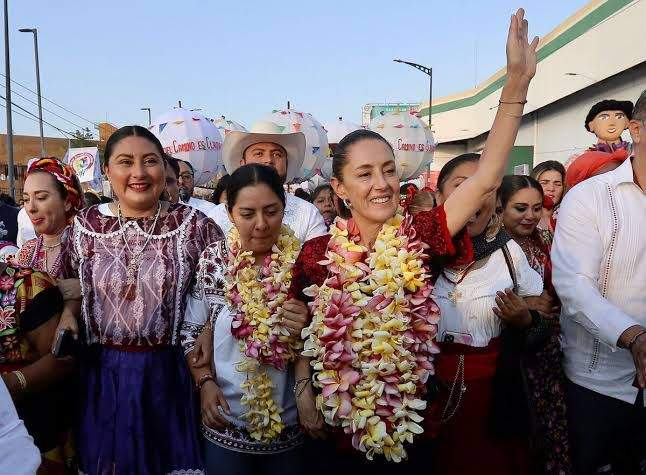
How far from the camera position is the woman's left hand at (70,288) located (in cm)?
262

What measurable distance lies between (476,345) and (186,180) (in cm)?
496

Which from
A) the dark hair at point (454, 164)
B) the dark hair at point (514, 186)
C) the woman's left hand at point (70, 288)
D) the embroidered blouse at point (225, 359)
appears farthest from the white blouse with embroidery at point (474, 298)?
the woman's left hand at point (70, 288)

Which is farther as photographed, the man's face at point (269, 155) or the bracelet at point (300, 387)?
the man's face at point (269, 155)

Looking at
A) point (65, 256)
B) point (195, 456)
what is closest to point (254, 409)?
point (195, 456)

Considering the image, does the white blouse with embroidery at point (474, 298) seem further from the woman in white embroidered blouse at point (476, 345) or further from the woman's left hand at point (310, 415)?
the woman's left hand at point (310, 415)

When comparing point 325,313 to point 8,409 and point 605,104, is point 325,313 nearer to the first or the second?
point 8,409

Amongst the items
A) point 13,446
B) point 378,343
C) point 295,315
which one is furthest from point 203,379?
point 13,446

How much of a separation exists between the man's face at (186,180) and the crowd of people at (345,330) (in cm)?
371

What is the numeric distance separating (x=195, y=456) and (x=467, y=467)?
1230mm

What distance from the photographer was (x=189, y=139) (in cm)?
780

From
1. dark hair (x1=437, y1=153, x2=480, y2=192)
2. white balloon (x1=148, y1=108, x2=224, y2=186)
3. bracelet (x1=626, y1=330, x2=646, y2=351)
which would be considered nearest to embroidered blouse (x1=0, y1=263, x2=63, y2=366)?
dark hair (x1=437, y1=153, x2=480, y2=192)

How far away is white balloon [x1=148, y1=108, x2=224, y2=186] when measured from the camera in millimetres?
7809

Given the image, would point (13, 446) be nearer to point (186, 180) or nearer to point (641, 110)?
point (641, 110)

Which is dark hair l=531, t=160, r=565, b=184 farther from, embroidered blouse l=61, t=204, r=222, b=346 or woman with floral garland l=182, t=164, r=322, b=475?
embroidered blouse l=61, t=204, r=222, b=346
